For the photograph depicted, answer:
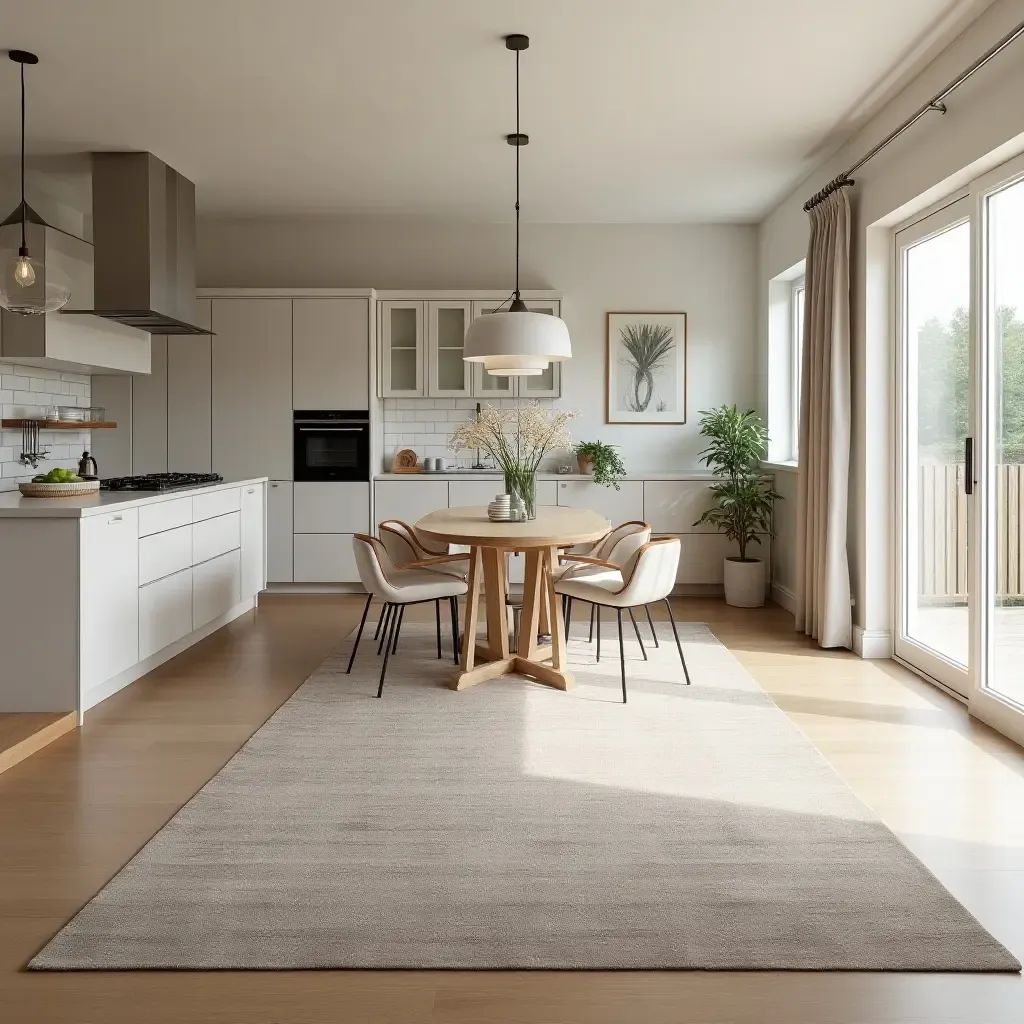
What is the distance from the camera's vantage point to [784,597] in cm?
663

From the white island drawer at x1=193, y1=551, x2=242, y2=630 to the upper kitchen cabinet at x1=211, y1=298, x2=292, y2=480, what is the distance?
1194 millimetres

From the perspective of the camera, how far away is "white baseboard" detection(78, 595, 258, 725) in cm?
404

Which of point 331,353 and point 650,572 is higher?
point 331,353

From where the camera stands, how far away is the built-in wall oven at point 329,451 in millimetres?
6969

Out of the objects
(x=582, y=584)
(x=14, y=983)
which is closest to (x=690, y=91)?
(x=582, y=584)

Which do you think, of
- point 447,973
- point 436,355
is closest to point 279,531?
point 436,355

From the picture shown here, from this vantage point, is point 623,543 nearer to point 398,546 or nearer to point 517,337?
point 398,546

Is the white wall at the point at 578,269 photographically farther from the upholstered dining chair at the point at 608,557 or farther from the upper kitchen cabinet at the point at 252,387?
the upholstered dining chair at the point at 608,557

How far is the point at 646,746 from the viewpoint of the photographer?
140 inches

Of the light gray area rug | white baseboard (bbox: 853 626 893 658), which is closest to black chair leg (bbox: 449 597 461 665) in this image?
the light gray area rug

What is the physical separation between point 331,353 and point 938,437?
4192mm

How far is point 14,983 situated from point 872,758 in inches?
108

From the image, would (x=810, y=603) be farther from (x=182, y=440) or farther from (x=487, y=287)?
(x=182, y=440)

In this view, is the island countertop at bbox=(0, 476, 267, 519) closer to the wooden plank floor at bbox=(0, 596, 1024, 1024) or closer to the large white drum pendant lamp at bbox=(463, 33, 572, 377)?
the wooden plank floor at bbox=(0, 596, 1024, 1024)
